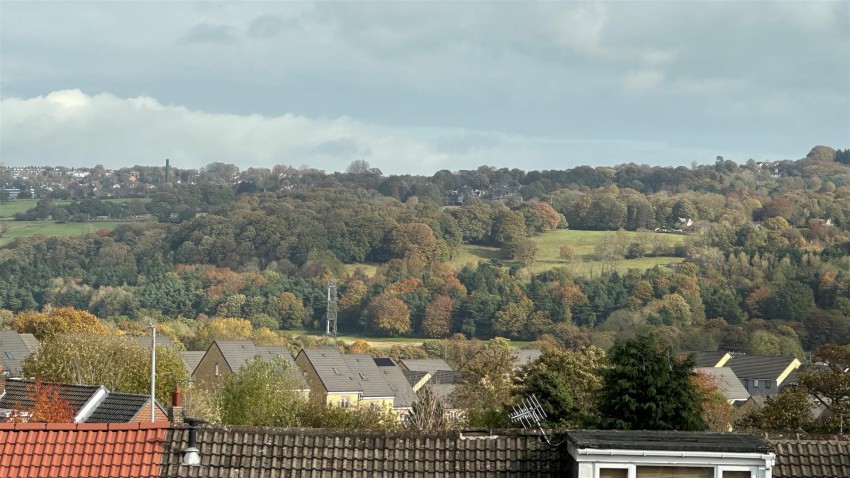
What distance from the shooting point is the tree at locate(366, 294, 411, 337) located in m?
179

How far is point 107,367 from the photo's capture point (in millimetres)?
63031

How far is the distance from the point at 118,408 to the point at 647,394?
14.8m

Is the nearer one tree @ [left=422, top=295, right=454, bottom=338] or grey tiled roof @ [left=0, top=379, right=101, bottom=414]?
grey tiled roof @ [left=0, top=379, right=101, bottom=414]

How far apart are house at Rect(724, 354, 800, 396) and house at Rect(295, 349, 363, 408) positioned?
39.1 m

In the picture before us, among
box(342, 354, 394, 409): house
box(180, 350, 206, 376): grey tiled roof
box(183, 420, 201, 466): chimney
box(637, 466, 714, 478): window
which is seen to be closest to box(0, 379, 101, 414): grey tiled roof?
box(183, 420, 201, 466): chimney

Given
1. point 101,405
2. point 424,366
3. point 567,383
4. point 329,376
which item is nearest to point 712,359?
point 424,366

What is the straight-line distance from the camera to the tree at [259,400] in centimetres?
5697

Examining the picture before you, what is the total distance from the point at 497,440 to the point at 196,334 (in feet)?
406

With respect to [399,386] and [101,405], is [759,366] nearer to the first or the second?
[399,386]

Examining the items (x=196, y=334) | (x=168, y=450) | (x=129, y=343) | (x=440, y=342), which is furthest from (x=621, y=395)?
(x=440, y=342)

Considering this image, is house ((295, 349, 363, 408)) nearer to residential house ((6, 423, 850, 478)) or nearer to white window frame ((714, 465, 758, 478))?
residential house ((6, 423, 850, 478))

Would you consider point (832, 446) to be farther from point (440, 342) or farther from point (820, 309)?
point (820, 309)

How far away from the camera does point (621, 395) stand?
117 ft

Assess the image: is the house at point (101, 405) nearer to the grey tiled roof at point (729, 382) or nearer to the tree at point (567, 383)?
the tree at point (567, 383)
